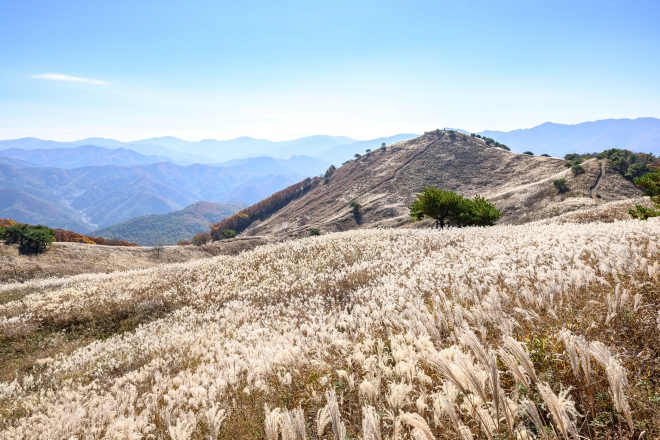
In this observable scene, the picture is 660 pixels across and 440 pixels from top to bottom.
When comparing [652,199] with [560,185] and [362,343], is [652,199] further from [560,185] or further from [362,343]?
[560,185]

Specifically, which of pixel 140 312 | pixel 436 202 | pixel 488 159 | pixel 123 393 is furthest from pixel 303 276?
pixel 488 159

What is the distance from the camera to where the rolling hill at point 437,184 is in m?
66.4

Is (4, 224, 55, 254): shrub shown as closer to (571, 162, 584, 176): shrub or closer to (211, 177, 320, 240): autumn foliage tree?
(211, 177, 320, 240): autumn foliage tree

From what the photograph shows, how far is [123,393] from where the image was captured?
5777 mm

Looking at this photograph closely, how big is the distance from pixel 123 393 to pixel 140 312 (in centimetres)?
908

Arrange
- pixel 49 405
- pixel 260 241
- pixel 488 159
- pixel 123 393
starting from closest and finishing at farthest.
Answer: pixel 123 393 < pixel 49 405 < pixel 260 241 < pixel 488 159

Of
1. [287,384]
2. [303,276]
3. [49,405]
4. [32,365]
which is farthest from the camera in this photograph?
[303,276]

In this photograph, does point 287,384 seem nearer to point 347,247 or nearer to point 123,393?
point 123,393

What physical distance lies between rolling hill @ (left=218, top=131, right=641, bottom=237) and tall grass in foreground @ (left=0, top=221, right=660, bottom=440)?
200 feet

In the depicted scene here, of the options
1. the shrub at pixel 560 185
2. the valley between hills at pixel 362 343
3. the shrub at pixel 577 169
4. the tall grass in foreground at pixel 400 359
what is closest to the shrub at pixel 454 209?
the valley between hills at pixel 362 343

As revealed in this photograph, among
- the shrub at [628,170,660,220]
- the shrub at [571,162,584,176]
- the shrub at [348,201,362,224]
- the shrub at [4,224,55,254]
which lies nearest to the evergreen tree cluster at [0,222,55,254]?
the shrub at [4,224,55,254]

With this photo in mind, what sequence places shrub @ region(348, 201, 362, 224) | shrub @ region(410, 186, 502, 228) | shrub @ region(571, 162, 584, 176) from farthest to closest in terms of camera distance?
shrub @ region(348, 201, 362, 224)
shrub @ region(571, 162, 584, 176)
shrub @ region(410, 186, 502, 228)

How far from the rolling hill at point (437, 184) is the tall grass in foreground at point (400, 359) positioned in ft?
200

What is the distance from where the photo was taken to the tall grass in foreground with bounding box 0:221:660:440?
2742 millimetres
